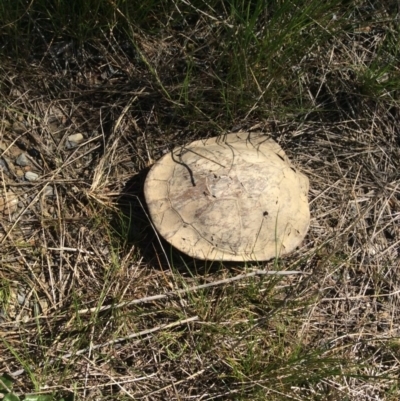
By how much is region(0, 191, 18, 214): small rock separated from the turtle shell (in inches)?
15.6

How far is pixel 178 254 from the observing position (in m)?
1.63

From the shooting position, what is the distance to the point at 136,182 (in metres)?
1.72

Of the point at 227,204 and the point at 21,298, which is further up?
Result: the point at 227,204

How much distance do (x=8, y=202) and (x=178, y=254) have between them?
0.52m

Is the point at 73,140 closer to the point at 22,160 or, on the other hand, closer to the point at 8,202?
the point at 22,160

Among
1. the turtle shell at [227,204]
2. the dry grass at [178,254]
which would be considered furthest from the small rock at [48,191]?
the turtle shell at [227,204]

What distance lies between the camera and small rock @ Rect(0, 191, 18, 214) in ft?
5.37

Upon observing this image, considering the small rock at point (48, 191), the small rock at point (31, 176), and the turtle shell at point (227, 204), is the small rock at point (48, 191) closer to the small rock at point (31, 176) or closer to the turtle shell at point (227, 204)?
the small rock at point (31, 176)

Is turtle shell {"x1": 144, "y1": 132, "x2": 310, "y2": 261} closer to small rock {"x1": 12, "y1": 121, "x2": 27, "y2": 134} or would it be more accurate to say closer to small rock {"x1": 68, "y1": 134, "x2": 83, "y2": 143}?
small rock {"x1": 68, "y1": 134, "x2": 83, "y2": 143}

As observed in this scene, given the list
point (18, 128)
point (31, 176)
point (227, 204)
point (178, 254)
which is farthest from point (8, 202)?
point (227, 204)

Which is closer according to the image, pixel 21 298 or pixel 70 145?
pixel 21 298

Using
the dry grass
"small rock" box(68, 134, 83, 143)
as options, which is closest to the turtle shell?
the dry grass

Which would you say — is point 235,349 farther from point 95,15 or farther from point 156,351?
point 95,15

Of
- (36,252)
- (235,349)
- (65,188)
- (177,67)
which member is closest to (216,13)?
(177,67)
